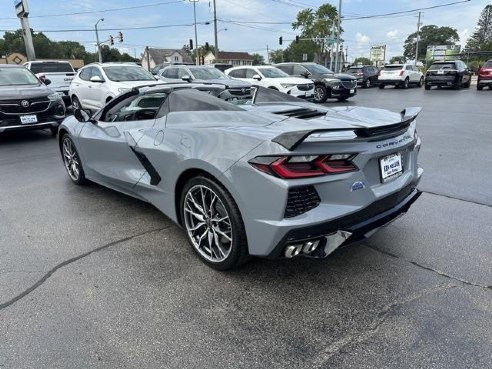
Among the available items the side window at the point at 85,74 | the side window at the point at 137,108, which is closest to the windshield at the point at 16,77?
the side window at the point at 85,74

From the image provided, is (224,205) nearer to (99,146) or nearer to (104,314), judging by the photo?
(104,314)

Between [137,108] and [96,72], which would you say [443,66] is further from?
[137,108]

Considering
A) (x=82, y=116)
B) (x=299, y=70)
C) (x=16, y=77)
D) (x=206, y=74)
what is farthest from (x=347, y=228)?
(x=299, y=70)

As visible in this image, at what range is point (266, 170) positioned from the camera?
8.11ft

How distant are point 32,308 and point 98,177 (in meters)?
2.16

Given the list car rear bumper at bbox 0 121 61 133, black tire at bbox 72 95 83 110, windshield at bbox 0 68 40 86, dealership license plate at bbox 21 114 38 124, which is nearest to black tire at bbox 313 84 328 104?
black tire at bbox 72 95 83 110

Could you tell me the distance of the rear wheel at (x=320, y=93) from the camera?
17.7 m

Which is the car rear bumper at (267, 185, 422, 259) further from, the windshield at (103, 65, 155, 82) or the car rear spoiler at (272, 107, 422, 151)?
the windshield at (103, 65, 155, 82)

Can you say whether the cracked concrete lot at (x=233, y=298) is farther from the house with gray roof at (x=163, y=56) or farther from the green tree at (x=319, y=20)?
the house with gray roof at (x=163, y=56)

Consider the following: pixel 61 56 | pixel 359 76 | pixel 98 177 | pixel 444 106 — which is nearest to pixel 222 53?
pixel 61 56

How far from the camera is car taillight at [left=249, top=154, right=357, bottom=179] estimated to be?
7.98 feet

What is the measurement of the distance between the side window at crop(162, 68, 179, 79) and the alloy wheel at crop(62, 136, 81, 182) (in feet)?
31.9

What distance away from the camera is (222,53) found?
113 m

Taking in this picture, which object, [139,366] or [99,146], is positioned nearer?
[139,366]
